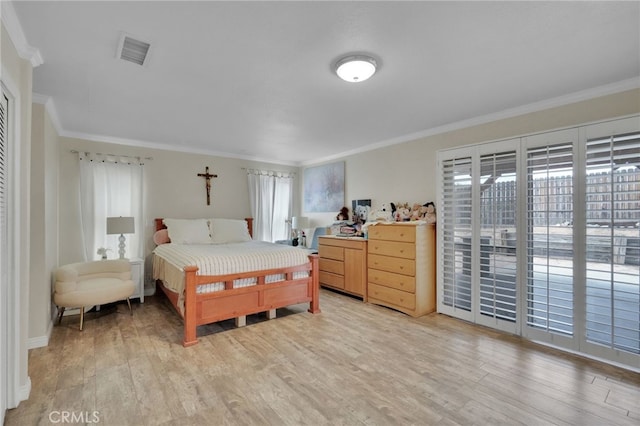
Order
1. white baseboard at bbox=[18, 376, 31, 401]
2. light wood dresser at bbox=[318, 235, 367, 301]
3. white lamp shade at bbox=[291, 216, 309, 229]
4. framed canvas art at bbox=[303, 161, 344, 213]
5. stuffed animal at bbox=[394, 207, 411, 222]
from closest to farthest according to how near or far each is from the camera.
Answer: white baseboard at bbox=[18, 376, 31, 401] → stuffed animal at bbox=[394, 207, 411, 222] → light wood dresser at bbox=[318, 235, 367, 301] → framed canvas art at bbox=[303, 161, 344, 213] → white lamp shade at bbox=[291, 216, 309, 229]

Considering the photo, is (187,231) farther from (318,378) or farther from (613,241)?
(613,241)

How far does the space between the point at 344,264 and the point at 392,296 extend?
943mm

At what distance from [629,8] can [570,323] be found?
2.45 meters

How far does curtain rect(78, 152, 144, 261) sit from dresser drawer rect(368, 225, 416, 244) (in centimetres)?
343

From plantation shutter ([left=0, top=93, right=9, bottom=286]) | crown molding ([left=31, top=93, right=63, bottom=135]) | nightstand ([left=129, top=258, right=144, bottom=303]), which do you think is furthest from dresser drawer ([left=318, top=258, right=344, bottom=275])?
crown molding ([left=31, top=93, right=63, bottom=135])

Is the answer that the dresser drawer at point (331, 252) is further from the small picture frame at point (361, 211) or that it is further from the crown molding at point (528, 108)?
the crown molding at point (528, 108)

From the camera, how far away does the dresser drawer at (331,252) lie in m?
4.57

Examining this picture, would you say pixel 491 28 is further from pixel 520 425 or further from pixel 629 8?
pixel 520 425

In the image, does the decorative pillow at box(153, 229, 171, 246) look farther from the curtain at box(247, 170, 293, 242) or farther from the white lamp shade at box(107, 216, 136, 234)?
the curtain at box(247, 170, 293, 242)

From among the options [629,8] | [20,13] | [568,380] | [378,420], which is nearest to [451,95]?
[629,8]

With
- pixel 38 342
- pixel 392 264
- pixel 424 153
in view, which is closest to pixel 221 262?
pixel 38 342

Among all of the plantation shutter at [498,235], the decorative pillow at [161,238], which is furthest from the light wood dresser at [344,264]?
the decorative pillow at [161,238]

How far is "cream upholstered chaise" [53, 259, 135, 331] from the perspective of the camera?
310 centimetres

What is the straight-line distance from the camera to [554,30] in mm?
1801
